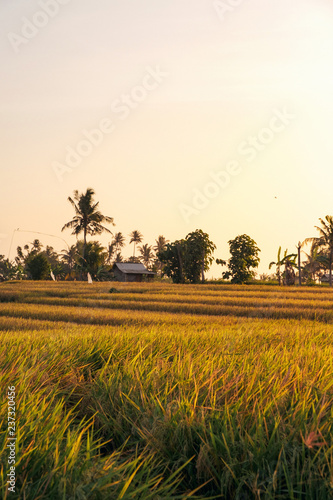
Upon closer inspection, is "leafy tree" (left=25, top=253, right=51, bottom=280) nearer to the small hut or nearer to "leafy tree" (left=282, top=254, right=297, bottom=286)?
the small hut

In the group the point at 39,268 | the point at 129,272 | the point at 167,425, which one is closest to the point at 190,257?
the point at 129,272

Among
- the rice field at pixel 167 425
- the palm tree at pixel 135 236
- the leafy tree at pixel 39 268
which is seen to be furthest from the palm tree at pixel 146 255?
the rice field at pixel 167 425

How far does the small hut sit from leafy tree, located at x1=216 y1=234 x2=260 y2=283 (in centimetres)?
1099

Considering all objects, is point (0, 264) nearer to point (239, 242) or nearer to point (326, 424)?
point (239, 242)

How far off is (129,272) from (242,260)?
14215 mm

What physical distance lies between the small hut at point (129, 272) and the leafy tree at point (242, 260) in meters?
11.0

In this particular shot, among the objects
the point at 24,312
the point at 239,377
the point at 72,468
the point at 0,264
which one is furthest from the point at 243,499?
the point at 0,264

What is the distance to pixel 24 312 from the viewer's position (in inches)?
574

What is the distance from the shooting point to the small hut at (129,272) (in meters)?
54.6

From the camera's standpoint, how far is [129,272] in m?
53.8

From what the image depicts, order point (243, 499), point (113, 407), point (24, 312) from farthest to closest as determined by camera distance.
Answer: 1. point (24, 312)
2. point (113, 407)
3. point (243, 499)

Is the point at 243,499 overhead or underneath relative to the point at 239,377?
underneath

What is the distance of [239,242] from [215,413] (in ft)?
150

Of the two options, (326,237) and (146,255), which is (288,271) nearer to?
(326,237)
